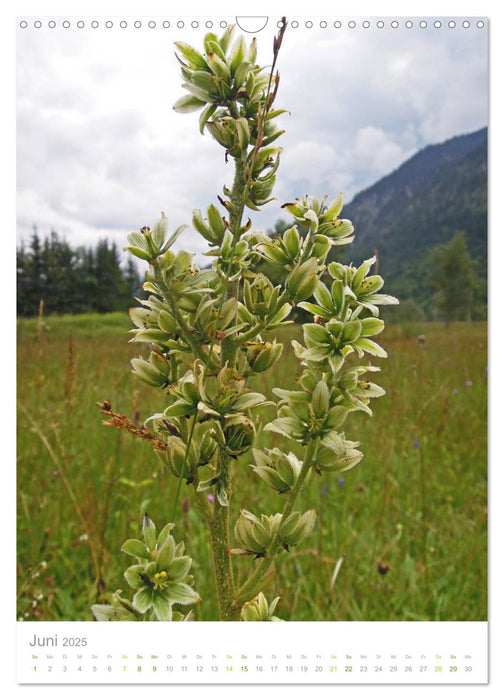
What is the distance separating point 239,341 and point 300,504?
→ 1834mm

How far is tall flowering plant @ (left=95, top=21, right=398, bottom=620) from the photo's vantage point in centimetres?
86

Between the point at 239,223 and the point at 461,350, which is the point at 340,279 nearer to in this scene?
the point at 239,223

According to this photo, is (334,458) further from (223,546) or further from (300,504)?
(300,504)

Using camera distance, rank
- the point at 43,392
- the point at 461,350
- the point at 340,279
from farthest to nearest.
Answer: the point at 461,350 < the point at 43,392 < the point at 340,279

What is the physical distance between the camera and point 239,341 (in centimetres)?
91

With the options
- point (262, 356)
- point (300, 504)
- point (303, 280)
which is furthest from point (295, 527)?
point (300, 504)

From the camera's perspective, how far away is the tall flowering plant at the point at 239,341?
859 millimetres

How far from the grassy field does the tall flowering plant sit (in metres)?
0.93

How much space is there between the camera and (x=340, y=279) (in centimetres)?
87
